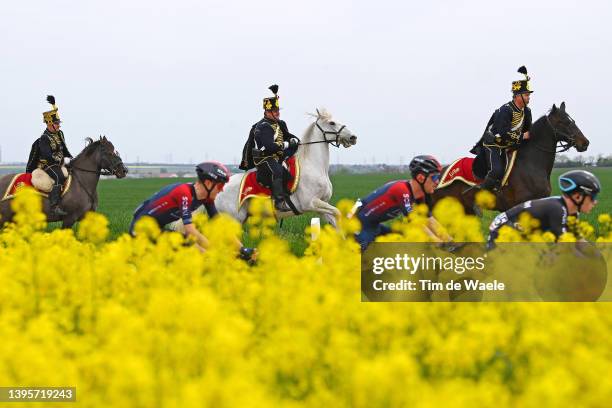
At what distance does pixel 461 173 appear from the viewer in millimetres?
11922

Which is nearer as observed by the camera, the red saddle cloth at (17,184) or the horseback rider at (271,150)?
the horseback rider at (271,150)

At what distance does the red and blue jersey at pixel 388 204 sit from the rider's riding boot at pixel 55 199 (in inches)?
264

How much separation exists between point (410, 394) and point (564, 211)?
3.96 metres

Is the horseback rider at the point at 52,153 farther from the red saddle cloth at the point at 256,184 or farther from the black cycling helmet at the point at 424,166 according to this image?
the black cycling helmet at the point at 424,166

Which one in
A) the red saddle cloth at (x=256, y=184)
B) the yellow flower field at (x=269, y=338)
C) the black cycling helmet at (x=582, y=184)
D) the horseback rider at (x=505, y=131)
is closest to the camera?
the yellow flower field at (x=269, y=338)

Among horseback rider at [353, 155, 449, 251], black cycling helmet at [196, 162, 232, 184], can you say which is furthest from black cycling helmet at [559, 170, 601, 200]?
black cycling helmet at [196, 162, 232, 184]

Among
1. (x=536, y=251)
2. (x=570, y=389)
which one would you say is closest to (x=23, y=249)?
(x=536, y=251)

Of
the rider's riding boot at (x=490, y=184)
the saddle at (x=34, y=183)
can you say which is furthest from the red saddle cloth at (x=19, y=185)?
the rider's riding boot at (x=490, y=184)

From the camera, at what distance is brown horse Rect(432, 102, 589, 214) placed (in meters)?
11.5

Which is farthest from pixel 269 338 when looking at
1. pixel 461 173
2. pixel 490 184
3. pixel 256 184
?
pixel 461 173

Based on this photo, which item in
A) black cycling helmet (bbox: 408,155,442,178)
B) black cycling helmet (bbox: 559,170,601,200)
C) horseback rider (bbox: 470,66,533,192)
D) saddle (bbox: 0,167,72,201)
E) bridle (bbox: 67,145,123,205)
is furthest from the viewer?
bridle (bbox: 67,145,123,205)

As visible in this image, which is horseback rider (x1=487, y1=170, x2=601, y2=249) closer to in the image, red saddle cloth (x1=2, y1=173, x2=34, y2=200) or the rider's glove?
the rider's glove

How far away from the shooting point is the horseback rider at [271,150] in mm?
11312

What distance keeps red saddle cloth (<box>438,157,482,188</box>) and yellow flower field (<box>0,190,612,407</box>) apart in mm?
5557
